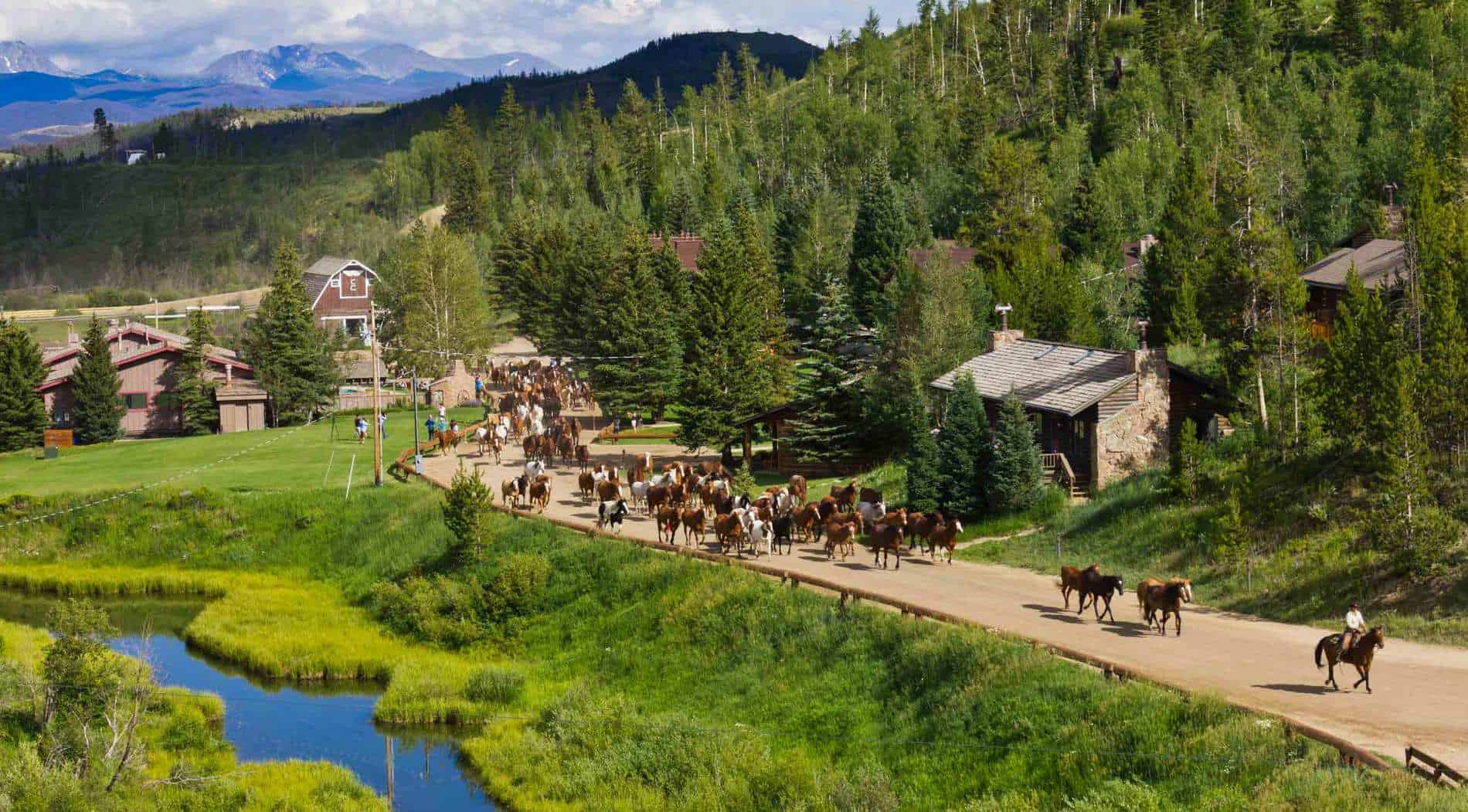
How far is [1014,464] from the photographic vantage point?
142ft

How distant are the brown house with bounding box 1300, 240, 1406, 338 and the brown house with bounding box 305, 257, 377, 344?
84745 mm

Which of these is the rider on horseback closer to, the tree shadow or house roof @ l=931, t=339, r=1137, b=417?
the tree shadow

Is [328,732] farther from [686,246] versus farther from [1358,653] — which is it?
[686,246]

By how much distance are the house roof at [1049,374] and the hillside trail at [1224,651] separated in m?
8.57

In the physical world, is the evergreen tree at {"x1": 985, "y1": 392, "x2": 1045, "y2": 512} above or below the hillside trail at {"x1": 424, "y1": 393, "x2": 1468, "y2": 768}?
above

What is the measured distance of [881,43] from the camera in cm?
17988

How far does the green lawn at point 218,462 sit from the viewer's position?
6006cm

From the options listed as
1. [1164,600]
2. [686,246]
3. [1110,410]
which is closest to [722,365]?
[1110,410]

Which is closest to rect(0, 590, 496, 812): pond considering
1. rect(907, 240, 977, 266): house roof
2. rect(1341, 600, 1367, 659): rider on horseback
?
rect(1341, 600, 1367, 659): rider on horseback

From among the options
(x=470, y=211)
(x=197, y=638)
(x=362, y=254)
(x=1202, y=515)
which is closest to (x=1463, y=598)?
(x=1202, y=515)

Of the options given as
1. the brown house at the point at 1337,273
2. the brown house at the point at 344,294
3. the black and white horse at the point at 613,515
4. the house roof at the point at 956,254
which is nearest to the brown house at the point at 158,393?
the house roof at the point at 956,254

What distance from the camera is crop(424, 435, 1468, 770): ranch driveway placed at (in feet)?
76.0

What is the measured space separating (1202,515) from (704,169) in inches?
4191

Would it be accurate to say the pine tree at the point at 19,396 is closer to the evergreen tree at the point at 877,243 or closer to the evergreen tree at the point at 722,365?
the evergreen tree at the point at 722,365
